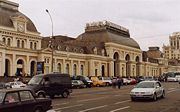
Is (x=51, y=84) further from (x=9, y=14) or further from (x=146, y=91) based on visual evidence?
(x=9, y=14)

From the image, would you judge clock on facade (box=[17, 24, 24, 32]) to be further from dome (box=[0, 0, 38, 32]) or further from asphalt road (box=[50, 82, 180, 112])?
asphalt road (box=[50, 82, 180, 112])

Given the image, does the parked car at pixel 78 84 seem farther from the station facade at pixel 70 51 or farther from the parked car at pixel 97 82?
the station facade at pixel 70 51

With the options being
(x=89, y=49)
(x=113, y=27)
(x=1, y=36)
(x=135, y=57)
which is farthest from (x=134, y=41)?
(x=1, y=36)

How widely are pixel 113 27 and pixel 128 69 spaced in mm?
15822

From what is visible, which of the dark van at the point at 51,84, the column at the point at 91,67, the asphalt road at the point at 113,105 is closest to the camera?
the asphalt road at the point at 113,105

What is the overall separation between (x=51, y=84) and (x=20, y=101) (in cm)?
1690

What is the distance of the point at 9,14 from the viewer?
75625 mm

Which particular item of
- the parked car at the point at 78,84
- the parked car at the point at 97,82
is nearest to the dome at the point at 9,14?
the parked car at the point at 97,82

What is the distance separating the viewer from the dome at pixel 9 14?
72.4 m

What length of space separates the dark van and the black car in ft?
44.0

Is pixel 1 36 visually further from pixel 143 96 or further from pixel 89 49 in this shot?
pixel 143 96

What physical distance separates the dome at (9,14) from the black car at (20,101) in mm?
57698

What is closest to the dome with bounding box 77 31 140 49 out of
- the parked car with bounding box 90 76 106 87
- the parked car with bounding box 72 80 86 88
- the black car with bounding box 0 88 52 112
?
the parked car with bounding box 90 76 106 87

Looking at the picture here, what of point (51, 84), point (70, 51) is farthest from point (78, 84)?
point (70, 51)
